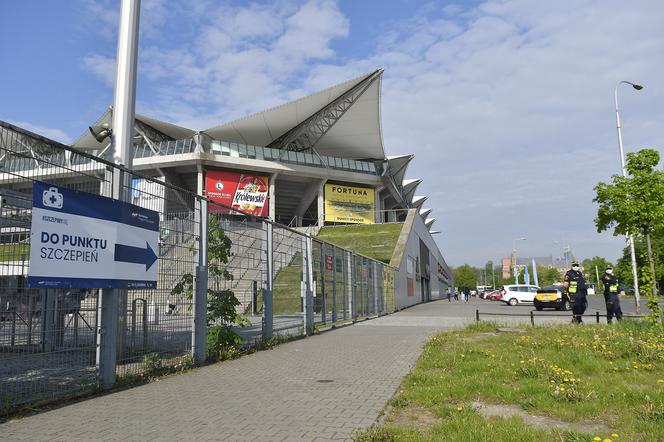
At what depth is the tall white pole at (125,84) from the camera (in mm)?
8336

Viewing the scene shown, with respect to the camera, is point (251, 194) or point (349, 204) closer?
point (251, 194)

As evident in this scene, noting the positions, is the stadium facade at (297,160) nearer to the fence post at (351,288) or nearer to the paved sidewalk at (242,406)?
the fence post at (351,288)

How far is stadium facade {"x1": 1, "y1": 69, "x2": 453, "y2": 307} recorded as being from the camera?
5494 centimetres

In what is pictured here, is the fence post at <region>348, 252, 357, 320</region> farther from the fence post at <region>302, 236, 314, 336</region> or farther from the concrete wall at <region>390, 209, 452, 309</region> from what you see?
the concrete wall at <region>390, 209, 452, 309</region>

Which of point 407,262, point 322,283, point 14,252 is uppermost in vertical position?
point 407,262

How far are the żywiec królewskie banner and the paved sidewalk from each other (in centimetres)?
4701

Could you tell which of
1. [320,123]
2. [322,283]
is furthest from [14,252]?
[320,123]

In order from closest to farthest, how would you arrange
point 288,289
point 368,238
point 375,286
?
1. point 288,289
2. point 375,286
3. point 368,238

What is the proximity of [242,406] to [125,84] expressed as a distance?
566 cm

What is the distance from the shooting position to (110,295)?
21.7ft

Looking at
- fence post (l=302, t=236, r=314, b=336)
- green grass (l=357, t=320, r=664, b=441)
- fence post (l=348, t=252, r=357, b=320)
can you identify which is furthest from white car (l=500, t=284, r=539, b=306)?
green grass (l=357, t=320, r=664, b=441)

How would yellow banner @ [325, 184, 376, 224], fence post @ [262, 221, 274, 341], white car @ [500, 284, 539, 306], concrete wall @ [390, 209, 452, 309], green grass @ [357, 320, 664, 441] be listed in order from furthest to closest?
yellow banner @ [325, 184, 376, 224], white car @ [500, 284, 539, 306], concrete wall @ [390, 209, 452, 309], fence post @ [262, 221, 274, 341], green grass @ [357, 320, 664, 441]

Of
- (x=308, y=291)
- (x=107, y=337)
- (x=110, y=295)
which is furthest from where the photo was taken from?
(x=308, y=291)

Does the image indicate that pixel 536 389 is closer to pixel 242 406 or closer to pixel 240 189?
pixel 242 406
